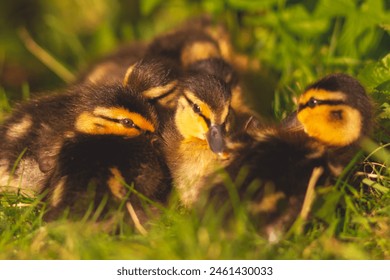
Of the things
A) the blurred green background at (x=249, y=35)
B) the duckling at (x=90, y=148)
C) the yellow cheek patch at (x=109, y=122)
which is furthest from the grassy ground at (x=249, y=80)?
the yellow cheek patch at (x=109, y=122)

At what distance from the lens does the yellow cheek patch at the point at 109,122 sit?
2.98m

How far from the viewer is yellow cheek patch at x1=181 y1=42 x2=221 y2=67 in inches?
161

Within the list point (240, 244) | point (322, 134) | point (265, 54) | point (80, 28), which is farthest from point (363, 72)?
point (80, 28)

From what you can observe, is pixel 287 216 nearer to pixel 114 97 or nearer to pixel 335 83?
pixel 335 83

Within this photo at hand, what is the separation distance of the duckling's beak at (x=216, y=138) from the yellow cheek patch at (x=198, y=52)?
1117 mm

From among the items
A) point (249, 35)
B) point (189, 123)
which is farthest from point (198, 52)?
point (189, 123)

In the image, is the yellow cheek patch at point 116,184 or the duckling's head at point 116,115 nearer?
the yellow cheek patch at point 116,184

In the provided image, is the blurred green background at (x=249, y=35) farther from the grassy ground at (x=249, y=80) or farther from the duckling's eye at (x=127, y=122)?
the duckling's eye at (x=127, y=122)

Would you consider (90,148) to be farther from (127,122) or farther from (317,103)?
(317,103)

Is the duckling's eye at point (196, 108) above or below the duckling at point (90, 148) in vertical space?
above

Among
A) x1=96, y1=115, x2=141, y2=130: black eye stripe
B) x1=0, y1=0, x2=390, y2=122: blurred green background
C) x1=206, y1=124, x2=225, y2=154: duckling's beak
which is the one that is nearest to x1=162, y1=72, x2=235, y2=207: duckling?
x1=206, y1=124, x2=225, y2=154: duckling's beak

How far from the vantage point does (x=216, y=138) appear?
9.62 ft

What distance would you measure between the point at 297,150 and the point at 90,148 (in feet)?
2.75
